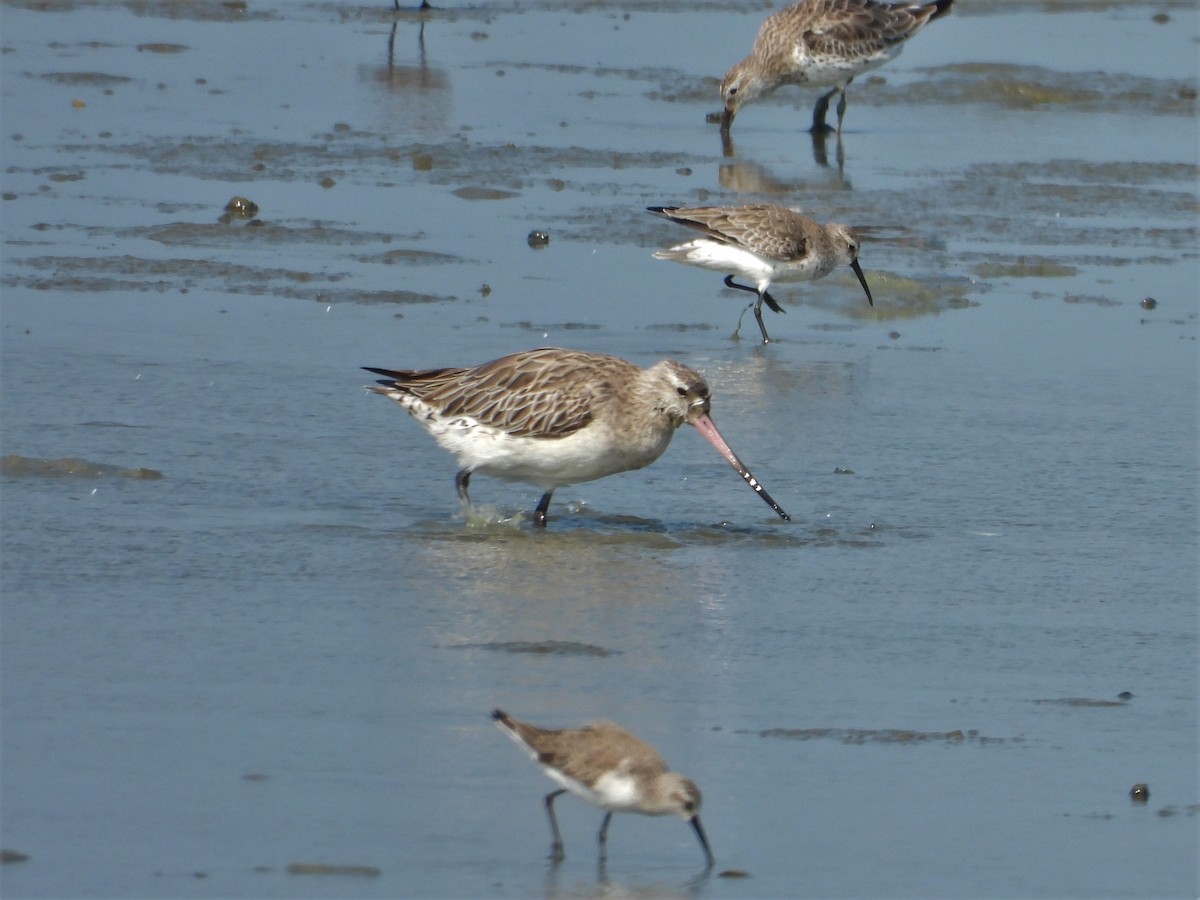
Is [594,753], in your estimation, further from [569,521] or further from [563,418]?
[569,521]

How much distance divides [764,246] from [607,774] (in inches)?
315

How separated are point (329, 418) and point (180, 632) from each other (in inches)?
126

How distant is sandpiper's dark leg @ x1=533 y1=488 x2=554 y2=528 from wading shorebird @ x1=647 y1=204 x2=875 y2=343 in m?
4.23

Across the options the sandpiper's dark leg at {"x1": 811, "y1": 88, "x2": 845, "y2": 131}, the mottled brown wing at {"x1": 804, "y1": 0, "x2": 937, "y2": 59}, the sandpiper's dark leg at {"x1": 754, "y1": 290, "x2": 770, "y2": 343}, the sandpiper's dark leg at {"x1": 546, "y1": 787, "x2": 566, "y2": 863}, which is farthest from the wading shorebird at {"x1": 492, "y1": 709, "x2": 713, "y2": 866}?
the mottled brown wing at {"x1": 804, "y1": 0, "x2": 937, "y2": 59}

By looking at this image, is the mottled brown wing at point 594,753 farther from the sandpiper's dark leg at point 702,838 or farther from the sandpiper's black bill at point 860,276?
the sandpiper's black bill at point 860,276

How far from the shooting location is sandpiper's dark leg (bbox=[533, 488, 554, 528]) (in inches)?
342

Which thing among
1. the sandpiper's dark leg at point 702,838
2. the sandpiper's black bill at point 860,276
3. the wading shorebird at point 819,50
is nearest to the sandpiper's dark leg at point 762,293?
the sandpiper's black bill at point 860,276

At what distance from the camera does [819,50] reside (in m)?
19.6

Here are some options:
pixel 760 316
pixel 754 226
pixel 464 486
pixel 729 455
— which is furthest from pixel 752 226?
pixel 464 486

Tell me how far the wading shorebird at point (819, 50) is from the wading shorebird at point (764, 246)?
581cm

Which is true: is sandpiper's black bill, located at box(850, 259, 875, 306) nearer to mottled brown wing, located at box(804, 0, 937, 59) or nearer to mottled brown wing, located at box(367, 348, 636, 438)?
mottled brown wing, located at box(367, 348, 636, 438)

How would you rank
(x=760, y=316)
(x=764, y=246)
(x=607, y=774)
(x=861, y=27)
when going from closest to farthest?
(x=607, y=774), (x=760, y=316), (x=764, y=246), (x=861, y=27)

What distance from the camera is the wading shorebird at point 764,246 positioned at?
12.9 m

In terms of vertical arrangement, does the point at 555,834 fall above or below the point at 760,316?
below
